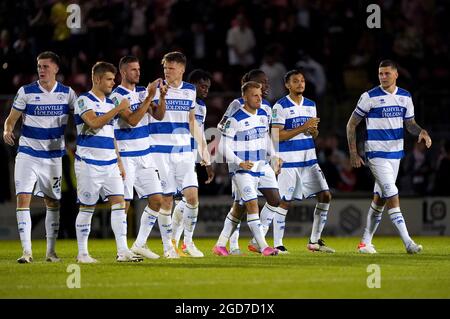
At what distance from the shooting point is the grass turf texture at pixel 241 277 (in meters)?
10.1

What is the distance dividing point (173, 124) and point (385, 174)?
3.15 m

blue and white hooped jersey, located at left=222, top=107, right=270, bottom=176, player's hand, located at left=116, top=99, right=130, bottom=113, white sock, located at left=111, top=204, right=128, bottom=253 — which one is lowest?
white sock, located at left=111, top=204, right=128, bottom=253

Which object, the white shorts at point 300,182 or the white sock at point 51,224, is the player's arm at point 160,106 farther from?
the white shorts at point 300,182

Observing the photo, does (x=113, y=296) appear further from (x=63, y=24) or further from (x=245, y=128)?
(x=63, y=24)

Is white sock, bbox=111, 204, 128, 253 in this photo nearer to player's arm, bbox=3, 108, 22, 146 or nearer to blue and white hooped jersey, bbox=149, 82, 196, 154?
blue and white hooped jersey, bbox=149, 82, 196, 154

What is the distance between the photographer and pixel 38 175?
13.6m

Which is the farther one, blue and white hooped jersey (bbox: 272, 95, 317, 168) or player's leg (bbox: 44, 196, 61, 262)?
blue and white hooped jersey (bbox: 272, 95, 317, 168)

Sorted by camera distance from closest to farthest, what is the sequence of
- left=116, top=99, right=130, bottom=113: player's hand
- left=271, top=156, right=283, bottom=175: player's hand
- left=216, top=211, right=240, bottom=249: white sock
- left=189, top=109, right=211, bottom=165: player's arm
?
left=116, top=99, right=130, bottom=113: player's hand
left=189, top=109, right=211, bottom=165: player's arm
left=271, top=156, right=283, bottom=175: player's hand
left=216, top=211, right=240, bottom=249: white sock

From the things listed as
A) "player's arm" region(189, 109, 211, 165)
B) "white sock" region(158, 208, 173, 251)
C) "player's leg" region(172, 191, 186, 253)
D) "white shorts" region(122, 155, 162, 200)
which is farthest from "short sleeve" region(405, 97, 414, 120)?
"white shorts" region(122, 155, 162, 200)

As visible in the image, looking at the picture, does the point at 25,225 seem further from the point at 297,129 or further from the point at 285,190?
the point at 297,129

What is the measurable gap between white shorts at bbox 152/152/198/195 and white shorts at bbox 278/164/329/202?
183 cm

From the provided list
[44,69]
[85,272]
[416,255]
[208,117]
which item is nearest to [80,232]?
[85,272]

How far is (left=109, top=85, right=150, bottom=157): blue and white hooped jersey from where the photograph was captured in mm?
13602

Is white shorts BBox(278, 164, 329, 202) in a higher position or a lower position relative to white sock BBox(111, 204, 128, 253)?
higher
